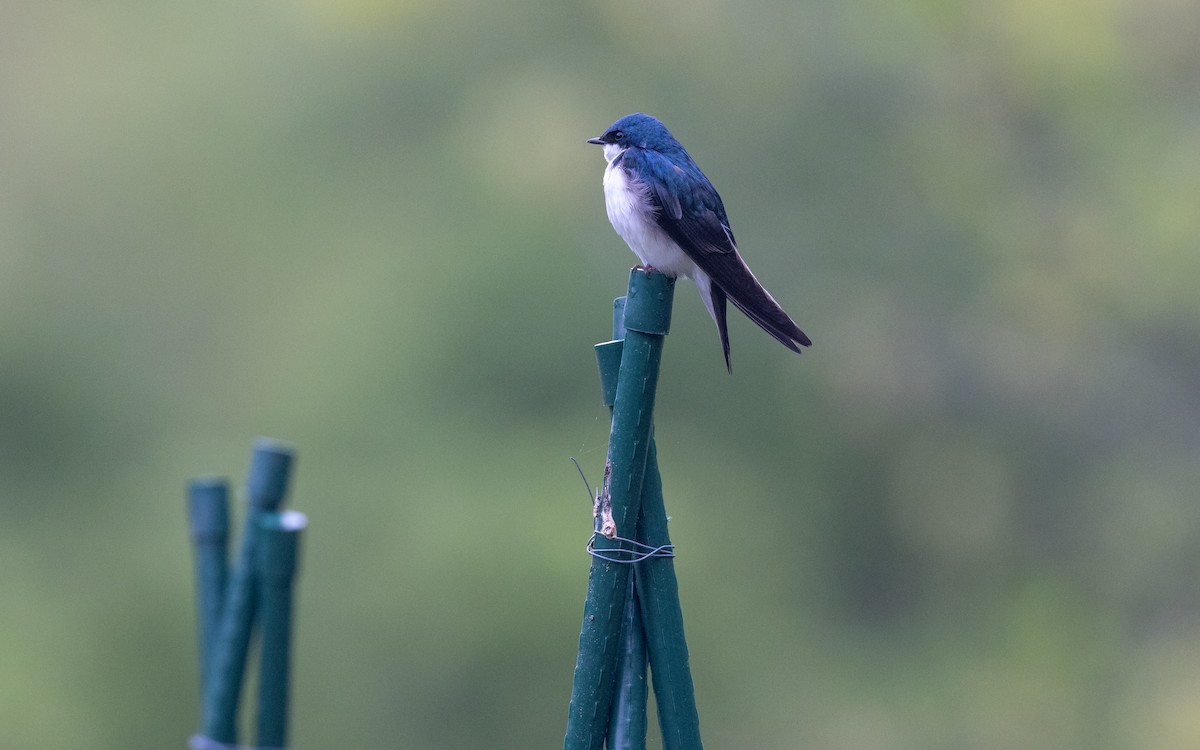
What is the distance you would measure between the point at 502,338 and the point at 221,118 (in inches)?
152

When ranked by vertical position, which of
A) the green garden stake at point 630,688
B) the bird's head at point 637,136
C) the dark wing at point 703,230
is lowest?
the green garden stake at point 630,688

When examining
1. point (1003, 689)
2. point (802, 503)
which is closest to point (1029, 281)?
point (802, 503)

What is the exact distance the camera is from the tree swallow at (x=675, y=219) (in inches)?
149

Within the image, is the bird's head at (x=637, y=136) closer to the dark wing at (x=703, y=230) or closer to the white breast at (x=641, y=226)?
the dark wing at (x=703, y=230)

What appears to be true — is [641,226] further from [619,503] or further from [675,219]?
[619,503]

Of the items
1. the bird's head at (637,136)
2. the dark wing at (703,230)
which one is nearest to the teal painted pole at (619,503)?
the dark wing at (703,230)

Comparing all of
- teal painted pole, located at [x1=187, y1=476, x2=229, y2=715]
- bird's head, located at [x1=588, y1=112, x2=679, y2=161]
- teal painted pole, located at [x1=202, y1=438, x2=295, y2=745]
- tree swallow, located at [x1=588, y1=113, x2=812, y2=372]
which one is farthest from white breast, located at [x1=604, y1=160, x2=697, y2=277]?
teal painted pole, located at [x1=187, y1=476, x2=229, y2=715]

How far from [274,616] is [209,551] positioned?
34cm

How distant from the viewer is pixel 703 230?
12.8ft

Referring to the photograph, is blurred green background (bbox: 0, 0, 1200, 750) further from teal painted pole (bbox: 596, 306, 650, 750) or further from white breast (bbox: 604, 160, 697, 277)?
teal painted pole (bbox: 596, 306, 650, 750)

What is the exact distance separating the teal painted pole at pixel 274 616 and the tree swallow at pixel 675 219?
53.1 inches

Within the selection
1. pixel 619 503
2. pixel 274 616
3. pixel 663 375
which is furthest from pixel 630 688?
pixel 663 375

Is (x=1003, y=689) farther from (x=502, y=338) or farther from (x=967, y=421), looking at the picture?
(x=502, y=338)

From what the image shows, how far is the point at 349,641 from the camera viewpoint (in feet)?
35.4
